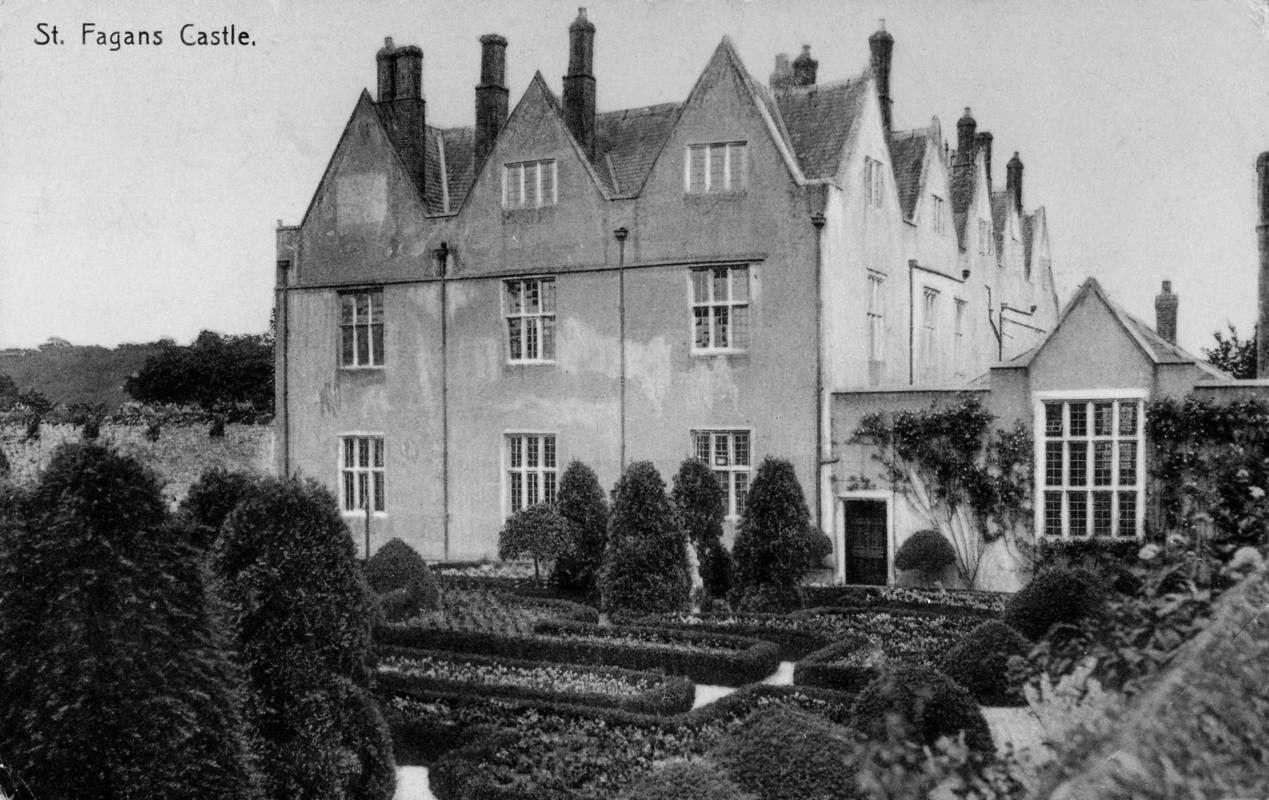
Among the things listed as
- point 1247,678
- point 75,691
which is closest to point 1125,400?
point 1247,678

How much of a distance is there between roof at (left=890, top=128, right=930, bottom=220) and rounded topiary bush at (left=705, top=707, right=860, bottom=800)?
19169 millimetres

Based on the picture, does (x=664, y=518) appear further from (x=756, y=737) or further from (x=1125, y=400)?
(x=756, y=737)

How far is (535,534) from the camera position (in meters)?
19.8

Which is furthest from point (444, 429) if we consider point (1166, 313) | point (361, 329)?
point (1166, 313)

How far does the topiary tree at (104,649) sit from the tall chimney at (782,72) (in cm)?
2154

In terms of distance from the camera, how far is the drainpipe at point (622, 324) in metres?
21.9

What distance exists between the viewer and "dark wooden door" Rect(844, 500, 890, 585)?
71.4 ft

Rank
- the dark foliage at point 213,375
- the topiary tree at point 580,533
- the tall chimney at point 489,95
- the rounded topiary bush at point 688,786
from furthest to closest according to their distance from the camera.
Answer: the tall chimney at point 489,95 → the topiary tree at point 580,533 → the dark foliage at point 213,375 → the rounded topiary bush at point 688,786

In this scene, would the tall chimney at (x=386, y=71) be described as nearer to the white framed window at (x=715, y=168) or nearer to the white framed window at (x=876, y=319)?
the white framed window at (x=715, y=168)

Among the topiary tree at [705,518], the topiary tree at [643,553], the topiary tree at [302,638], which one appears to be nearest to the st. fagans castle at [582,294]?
the topiary tree at [705,518]

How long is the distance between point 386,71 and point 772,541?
13951mm

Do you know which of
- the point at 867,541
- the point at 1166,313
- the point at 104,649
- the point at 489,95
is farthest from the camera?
the point at 1166,313

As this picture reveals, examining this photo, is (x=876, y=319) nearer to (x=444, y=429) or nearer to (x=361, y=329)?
(x=444, y=429)

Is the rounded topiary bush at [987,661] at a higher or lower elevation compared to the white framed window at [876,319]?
lower
